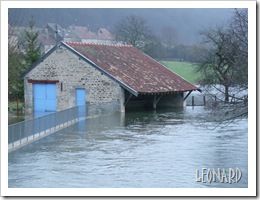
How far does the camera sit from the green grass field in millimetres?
36469

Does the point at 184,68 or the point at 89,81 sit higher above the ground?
the point at 184,68

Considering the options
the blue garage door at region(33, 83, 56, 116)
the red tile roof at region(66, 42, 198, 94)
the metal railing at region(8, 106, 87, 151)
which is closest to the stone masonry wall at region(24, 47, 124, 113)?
the blue garage door at region(33, 83, 56, 116)

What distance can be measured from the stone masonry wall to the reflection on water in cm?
489

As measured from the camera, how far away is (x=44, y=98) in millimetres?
31719

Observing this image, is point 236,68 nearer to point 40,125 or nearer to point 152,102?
point 40,125

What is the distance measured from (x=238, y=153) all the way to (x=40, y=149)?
609 centimetres

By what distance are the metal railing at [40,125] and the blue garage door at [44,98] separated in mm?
4829

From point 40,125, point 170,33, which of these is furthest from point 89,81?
point 40,125

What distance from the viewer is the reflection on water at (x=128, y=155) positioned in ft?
42.2

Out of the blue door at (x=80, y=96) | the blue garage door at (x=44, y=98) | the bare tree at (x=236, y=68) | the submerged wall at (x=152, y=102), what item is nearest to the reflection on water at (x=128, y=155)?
the bare tree at (x=236, y=68)

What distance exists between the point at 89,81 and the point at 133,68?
3.38 m

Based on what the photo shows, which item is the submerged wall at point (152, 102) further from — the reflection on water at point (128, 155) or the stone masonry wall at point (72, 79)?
the reflection on water at point (128, 155)

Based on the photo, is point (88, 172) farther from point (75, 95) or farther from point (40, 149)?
point (75, 95)

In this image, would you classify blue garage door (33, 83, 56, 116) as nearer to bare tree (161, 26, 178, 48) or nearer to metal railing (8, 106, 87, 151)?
metal railing (8, 106, 87, 151)
